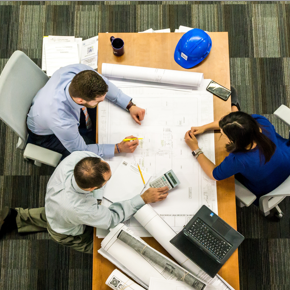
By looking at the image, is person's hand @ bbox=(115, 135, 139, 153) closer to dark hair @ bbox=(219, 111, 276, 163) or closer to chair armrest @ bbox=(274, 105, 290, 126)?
dark hair @ bbox=(219, 111, 276, 163)

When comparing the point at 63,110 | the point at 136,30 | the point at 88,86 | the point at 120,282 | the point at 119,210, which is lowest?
the point at 120,282

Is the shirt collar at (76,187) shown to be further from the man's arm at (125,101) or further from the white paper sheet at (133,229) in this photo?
the man's arm at (125,101)

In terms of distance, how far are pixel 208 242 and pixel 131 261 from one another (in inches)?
13.3

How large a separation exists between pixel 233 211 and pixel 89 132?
96 centimetres

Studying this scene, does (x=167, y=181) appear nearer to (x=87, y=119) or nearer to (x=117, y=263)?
(x=117, y=263)

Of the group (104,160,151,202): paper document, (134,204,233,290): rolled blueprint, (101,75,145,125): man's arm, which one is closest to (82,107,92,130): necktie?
(101,75,145,125): man's arm

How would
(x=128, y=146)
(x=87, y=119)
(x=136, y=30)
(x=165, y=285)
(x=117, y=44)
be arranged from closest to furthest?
(x=165, y=285) < (x=128, y=146) < (x=117, y=44) < (x=87, y=119) < (x=136, y=30)

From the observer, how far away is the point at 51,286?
1.90 metres

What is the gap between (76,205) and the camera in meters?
1.17

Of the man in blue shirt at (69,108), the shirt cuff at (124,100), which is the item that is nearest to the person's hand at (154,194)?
the man in blue shirt at (69,108)

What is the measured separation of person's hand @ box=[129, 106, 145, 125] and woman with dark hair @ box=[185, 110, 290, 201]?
0.81 ft

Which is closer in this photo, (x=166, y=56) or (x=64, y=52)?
(x=166, y=56)

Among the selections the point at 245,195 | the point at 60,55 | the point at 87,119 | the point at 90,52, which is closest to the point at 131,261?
the point at 245,195

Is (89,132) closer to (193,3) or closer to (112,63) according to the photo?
(112,63)
